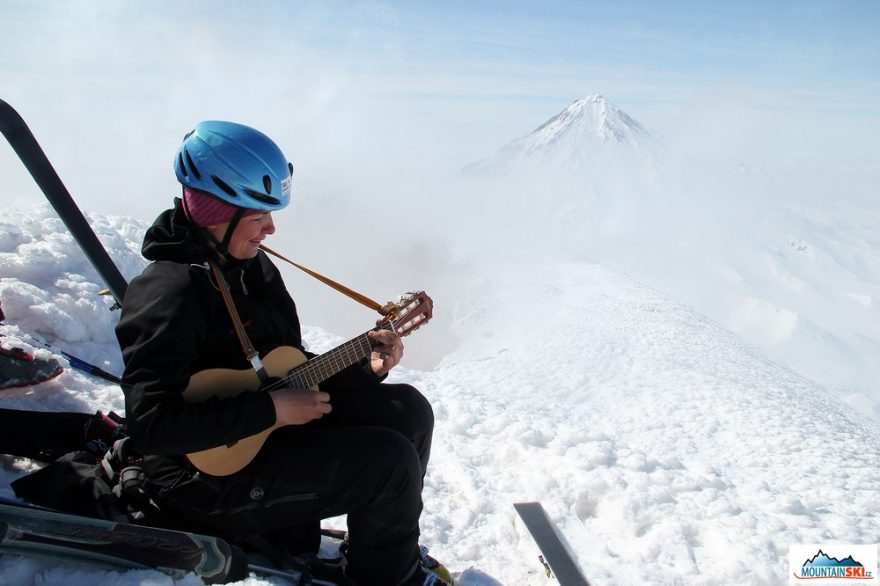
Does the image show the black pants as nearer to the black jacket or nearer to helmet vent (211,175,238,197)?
the black jacket

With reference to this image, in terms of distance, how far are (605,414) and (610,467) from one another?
490 cm

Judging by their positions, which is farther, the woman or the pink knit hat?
the pink knit hat

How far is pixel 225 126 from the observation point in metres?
2.99

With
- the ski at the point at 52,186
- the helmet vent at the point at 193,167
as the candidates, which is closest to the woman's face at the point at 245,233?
the helmet vent at the point at 193,167

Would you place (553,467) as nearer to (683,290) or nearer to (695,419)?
(695,419)

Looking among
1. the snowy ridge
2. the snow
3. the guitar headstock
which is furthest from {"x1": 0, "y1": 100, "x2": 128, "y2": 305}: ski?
the snowy ridge

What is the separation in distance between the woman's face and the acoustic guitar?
1.81ft

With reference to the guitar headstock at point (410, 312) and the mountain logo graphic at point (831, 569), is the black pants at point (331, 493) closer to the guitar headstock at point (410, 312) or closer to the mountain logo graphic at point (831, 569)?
the guitar headstock at point (410, 312)

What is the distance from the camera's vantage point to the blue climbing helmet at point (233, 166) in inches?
111

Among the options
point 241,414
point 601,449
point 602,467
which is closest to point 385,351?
point 241,414

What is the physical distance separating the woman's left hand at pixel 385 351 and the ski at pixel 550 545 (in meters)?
1.65

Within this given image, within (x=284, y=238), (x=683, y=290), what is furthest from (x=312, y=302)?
(x=683, y=290)

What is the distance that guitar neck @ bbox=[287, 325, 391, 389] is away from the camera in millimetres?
3027

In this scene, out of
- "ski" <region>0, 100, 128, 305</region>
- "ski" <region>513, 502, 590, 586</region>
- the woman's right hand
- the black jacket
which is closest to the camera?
the black jacket
